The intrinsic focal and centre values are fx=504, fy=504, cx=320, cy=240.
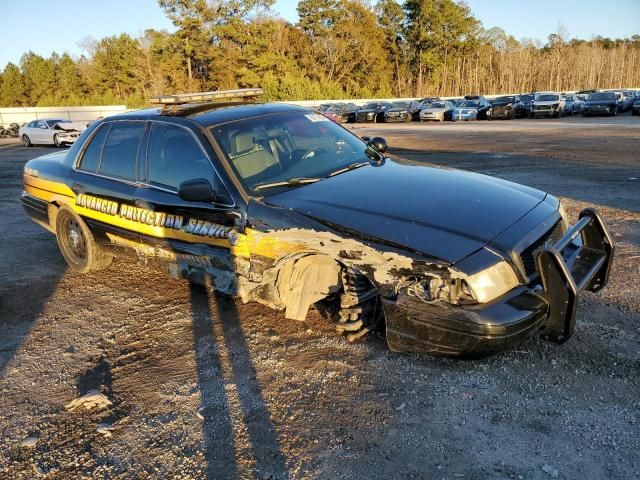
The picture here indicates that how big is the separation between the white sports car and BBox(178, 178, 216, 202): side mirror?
20.9 meters

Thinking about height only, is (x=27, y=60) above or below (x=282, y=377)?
above

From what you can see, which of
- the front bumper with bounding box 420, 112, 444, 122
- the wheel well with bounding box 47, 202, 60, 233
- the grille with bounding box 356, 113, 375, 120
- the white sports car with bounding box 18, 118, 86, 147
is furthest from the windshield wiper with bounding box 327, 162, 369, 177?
the grille with bounding box 356, 113, 375, 120

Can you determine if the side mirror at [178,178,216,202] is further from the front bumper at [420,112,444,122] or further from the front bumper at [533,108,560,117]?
the front bumper at [420,112,444,122]

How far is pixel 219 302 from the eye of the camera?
4.25m

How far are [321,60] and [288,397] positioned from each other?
63207 millimetres

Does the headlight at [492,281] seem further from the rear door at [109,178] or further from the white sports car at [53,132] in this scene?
the white sports car at [53,132]

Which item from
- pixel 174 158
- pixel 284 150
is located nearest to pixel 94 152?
pixel 174 158

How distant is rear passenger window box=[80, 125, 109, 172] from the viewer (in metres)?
4.78

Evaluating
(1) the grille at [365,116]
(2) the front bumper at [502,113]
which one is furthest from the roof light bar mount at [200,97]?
(1) the grille at [365,116]

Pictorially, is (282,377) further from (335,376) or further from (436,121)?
(436,121)

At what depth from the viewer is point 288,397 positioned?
2.90m

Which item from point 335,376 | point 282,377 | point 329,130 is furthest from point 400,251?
point 329,130

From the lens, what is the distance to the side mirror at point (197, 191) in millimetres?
3465

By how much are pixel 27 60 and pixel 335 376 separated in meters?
75.4
